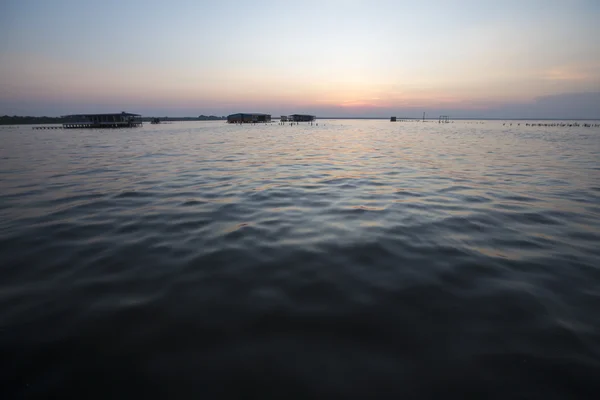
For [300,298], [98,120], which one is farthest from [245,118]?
[300,298]

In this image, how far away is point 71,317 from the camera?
11.5ft

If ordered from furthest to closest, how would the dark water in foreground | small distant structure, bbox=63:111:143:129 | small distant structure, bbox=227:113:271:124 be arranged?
small distant structure, bbox=227:113:271:124 < small distant structure, bbox=63:111:143:129 < the dark water in foreground

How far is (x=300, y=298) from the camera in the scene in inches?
154

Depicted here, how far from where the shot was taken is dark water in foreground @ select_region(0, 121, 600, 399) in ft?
8.86

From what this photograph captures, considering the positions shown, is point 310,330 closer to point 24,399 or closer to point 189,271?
point 189,271

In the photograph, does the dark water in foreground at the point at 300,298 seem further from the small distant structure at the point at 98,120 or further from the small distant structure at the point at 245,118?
the small distant structure at the point at 245,118

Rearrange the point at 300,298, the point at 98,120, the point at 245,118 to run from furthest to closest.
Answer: the point at 245,118
the point at 98,120
the point at 300,298

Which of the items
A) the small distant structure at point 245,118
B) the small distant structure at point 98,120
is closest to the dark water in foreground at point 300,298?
the small distant structure at point 98,120

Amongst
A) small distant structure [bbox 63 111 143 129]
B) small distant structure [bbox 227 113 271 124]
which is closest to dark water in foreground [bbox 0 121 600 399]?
small distant structure [bbox 63 111 143 129]

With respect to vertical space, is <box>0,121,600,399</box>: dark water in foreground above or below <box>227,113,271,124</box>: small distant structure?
below

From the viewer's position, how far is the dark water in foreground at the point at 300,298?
2.70 metres

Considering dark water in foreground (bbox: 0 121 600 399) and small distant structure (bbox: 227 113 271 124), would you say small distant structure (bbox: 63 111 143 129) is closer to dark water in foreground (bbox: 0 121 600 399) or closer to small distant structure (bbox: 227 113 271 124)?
small distant structure (bbox: 227 113 271 124)

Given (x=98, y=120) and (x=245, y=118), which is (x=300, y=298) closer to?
(x=98, y=120)

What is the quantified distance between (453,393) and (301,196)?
22.9 ft
